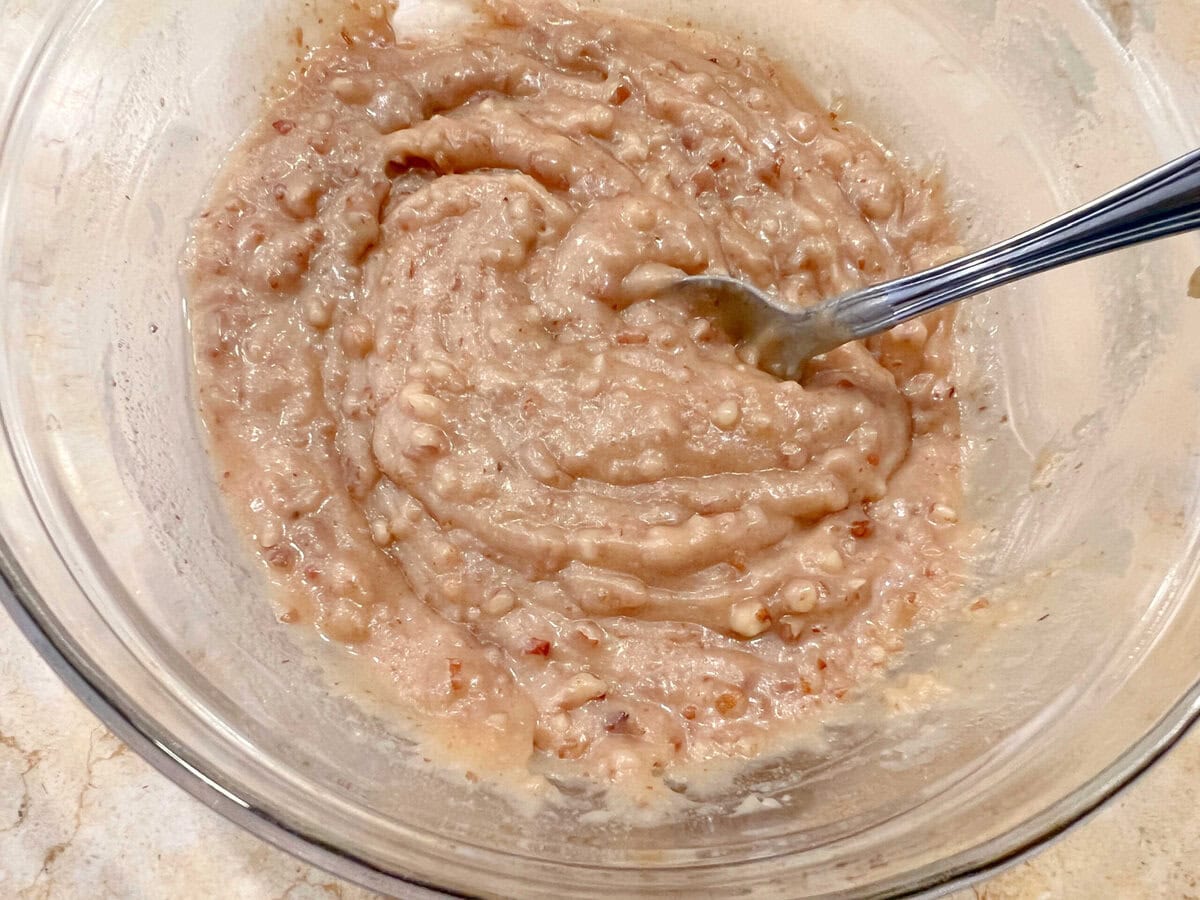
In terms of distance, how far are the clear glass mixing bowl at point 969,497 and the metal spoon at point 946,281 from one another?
Result: 33 cm

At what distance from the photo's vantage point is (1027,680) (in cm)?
124

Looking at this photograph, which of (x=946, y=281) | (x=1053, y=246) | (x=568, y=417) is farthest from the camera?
(x=568, y=417)

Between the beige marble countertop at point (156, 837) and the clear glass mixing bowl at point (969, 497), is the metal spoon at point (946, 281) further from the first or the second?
the beige marble countertop at point (156, 837)

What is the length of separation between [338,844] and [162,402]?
2.60ft

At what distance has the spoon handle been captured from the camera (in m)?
1.08

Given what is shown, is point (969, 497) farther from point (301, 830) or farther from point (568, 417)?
point (301, 830)

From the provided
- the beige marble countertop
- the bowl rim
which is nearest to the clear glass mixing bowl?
the bowl rim

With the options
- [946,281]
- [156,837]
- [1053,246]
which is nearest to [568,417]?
[946,281]

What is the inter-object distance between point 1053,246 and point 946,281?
0.50 feet

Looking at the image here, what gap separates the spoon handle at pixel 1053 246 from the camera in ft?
3.53

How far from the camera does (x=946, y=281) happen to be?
1.32m

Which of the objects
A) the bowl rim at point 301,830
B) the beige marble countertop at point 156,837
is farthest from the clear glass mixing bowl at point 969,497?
the beige marble countertop at point 156,837

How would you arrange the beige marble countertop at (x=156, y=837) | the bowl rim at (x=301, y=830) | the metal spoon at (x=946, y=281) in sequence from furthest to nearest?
1. the beige marble countertop at (x=156, y=837)
2. the metal spoon at (x=946, y=281)
3. the bowl rim at (x=301, y=830)

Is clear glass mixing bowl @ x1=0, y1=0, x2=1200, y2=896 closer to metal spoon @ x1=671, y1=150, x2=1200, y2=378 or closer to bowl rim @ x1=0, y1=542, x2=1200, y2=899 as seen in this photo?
bowl rim @ x1=0, y1=542, x2=1200, y2=899
